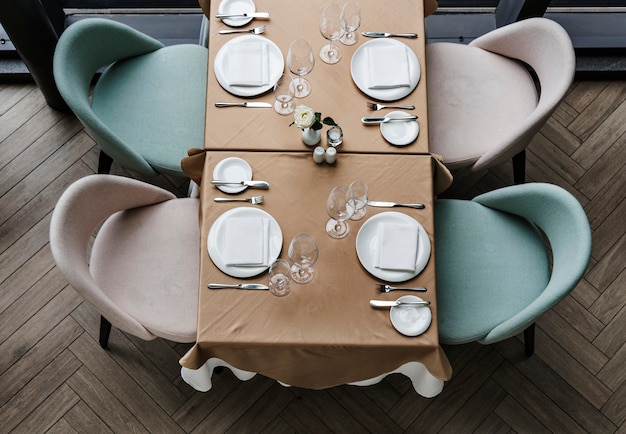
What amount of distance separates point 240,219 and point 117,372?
1104 mm

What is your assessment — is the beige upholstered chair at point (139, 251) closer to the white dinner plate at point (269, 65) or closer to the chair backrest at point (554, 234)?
the white dinner plate at point (269, 65)

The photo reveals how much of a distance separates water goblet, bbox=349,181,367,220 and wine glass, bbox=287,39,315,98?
47 cm

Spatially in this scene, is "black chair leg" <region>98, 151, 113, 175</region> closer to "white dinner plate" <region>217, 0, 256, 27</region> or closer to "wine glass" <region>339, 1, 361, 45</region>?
"white dinner plate" <region>217, 0, 256, 27</region>

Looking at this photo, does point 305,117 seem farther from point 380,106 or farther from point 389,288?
point 389,288

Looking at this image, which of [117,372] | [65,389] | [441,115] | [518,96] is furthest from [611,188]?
[65,389]

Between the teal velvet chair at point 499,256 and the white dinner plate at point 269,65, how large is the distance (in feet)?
2.80

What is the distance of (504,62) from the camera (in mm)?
2832

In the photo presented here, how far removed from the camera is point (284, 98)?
2420mm

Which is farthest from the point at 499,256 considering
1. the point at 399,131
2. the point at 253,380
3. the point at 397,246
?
the point at 253,380

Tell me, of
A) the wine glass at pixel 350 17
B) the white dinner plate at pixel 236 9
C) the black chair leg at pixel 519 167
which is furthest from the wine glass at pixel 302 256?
the black chair leg at pixel 519 167

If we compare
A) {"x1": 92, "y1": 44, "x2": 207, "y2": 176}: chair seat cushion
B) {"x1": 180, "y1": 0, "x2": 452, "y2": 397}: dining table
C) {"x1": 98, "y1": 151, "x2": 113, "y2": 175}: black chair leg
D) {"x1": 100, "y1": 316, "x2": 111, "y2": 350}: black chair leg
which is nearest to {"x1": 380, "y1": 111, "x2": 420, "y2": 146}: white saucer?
{"x1": 180, "y1": 0, "x2": 452, "y2": 397}: dining table

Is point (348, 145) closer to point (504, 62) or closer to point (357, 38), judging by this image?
point (357, 38)

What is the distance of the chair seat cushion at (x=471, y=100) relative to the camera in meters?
2.70

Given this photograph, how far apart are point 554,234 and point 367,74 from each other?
941 millimetres
